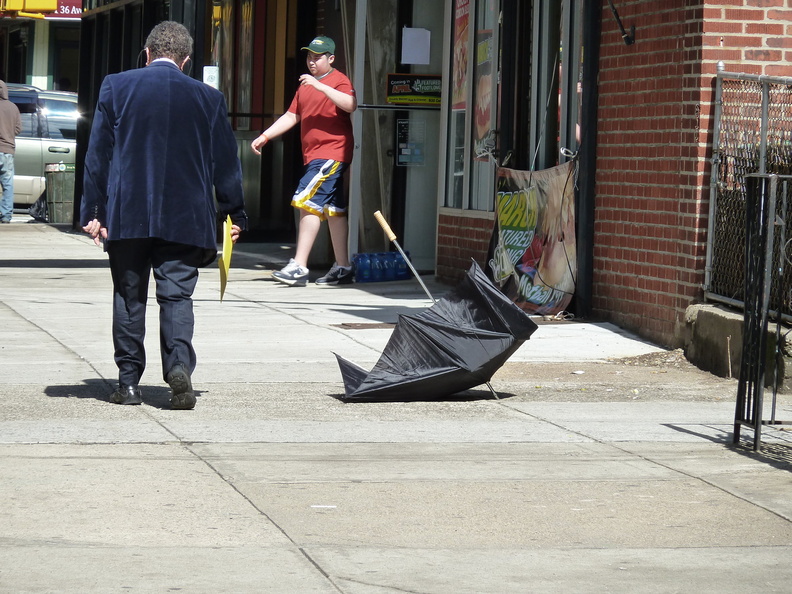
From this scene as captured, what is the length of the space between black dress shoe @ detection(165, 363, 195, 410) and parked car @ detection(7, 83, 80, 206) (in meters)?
16.0

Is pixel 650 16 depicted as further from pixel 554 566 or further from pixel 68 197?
pixel 68 197

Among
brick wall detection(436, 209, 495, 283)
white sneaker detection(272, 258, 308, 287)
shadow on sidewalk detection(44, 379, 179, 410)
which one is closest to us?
shadow on sidewalk detection(44, 379, 179, 410)

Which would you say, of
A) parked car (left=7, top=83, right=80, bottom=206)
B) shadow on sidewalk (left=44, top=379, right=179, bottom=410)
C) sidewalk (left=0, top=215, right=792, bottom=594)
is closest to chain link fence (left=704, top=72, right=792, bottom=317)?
sidewalk (left=0, top=215, right=792, bottom=594)

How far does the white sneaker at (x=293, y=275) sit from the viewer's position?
12.9m

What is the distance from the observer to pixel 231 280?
44.5 feet

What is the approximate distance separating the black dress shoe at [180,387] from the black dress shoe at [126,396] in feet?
0.78

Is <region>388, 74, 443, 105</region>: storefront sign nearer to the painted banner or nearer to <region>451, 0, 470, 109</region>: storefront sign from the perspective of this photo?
<region>451, 0, 470, 109</region>: storefront sign

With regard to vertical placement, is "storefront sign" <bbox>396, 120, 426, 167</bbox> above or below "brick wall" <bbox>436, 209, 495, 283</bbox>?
above

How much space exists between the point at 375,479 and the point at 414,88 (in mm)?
8388

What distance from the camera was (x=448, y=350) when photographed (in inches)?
292

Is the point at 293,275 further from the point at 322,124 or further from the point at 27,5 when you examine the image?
the point at 27,5

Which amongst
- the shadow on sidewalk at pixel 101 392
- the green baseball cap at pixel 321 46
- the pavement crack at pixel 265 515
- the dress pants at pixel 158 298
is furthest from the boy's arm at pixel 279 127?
the pavement crack at pixel 265 515

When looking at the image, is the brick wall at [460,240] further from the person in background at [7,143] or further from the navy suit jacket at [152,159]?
the person in background at [7,143]

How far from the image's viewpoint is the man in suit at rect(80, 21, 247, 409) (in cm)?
705
